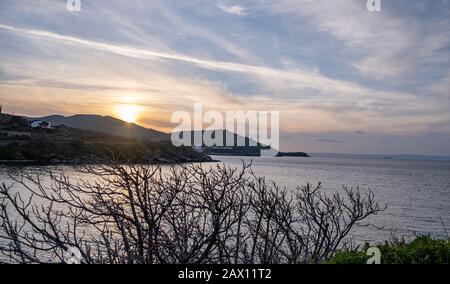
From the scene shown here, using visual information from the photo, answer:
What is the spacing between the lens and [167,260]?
24.3 feet

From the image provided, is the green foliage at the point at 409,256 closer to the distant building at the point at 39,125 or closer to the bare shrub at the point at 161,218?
the bare shrub at the point at 161,218

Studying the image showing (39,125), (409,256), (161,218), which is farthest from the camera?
(39,125)

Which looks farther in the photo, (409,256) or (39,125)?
(39,125)

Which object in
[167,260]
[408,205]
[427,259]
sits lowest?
[408,205]

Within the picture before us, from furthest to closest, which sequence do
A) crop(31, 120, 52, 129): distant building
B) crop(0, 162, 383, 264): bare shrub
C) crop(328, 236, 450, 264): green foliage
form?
1. crop(31, 120, 52, 129): distant building
2. crop(0, 162, 383, 264): bare shrub
3. crop(328, 236, 450, 264): green foliage

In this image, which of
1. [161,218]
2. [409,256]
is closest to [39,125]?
[161,218]

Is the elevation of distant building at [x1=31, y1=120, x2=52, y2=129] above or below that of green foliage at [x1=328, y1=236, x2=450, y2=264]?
above

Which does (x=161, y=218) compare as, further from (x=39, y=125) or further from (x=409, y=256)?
(x=39, y=125)

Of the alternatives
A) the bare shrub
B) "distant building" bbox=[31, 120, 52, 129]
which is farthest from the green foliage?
"distant building" bbox=[31, 120, 52, 129]

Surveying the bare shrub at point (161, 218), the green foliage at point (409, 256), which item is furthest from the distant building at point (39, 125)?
the green foliage at point (409, 256)

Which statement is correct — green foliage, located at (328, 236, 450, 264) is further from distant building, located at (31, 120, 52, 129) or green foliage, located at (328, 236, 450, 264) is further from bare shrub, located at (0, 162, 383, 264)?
distant building, located at (31, 120, 52, 129)
